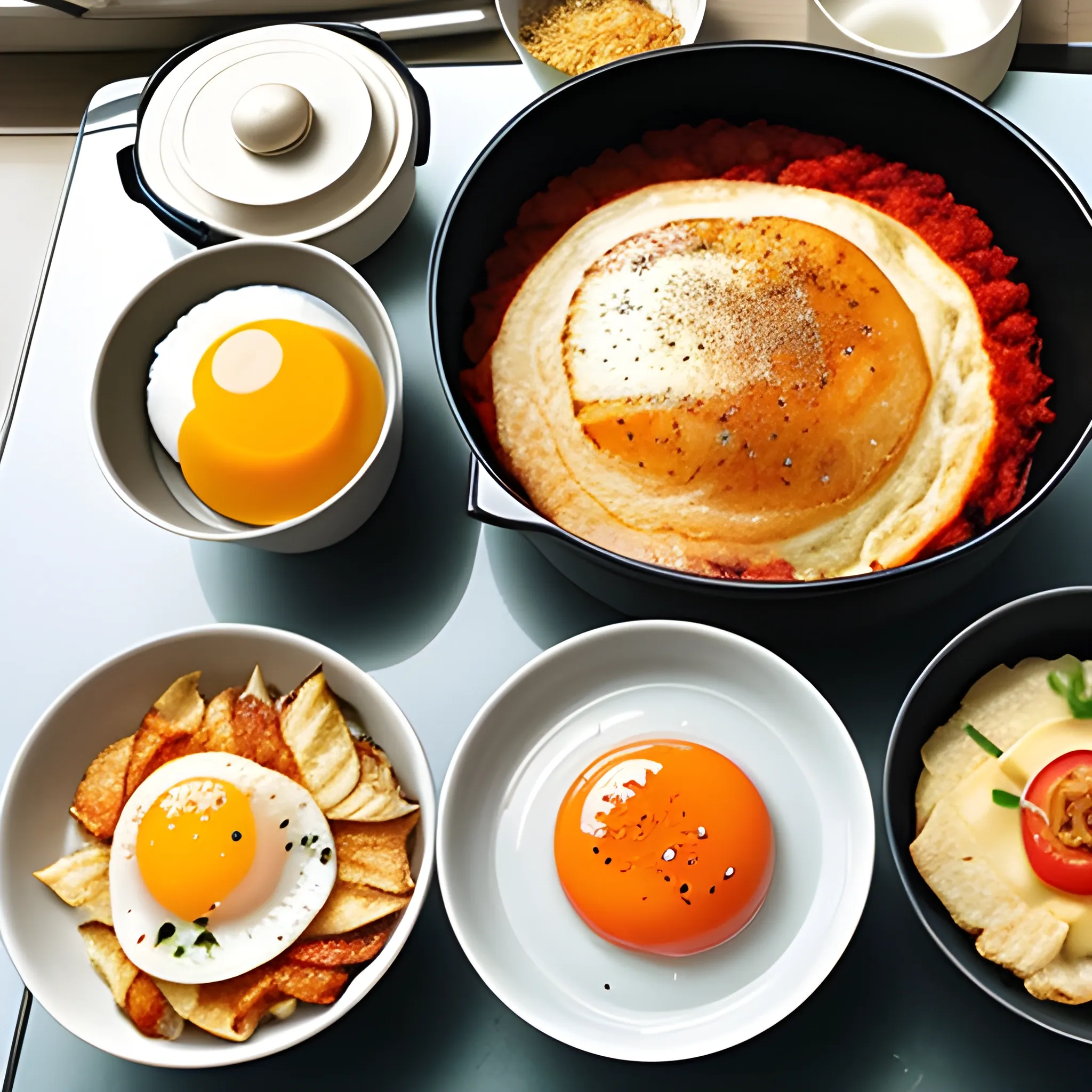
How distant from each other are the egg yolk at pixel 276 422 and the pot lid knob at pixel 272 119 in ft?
0.89

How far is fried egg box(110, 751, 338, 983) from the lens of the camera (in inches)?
41.2

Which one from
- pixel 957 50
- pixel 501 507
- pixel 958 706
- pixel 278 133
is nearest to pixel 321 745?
pixel 501 507

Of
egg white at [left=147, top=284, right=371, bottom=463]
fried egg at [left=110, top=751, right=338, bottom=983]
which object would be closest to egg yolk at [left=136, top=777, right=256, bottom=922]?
fried egg at [left=110, top=751, right=338, bottom=983]

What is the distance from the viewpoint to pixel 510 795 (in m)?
1.18

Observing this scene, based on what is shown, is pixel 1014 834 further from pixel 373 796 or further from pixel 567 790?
pixel 373 796

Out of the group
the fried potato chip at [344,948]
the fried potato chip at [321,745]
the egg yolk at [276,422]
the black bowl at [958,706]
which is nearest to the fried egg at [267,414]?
the egg yolk at [276,422]

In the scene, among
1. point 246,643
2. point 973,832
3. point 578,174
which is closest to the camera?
point 973,832

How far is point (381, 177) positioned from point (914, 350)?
2.41 ft

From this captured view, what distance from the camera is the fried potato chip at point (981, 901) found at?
0.98m

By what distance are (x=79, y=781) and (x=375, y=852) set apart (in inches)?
14.0

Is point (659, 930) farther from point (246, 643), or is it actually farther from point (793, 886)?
point (246, 643)

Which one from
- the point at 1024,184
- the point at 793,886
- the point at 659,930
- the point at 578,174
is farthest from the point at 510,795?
the point at 1024,184

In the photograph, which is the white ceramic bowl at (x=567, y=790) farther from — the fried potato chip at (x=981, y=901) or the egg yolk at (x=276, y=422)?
the egg yolk at (x=276, y=422)

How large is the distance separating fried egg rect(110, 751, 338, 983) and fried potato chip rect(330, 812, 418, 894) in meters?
0.01
